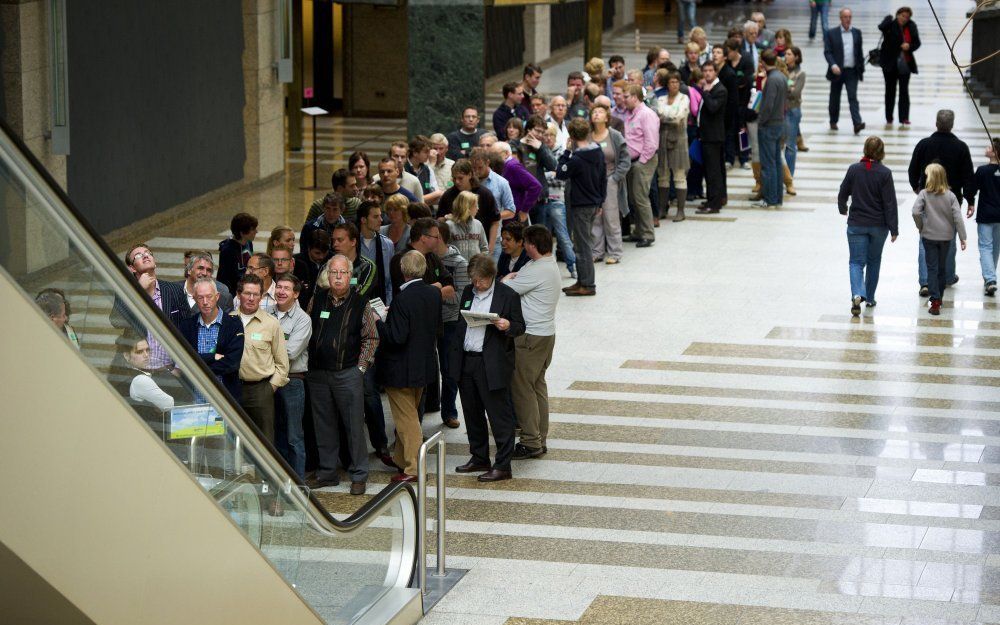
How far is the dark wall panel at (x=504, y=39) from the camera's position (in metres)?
30.8

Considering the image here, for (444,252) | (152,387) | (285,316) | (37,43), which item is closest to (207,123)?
(37,43)

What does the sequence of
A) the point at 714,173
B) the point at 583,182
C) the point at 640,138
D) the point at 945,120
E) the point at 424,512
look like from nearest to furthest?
the point at 424,512
the point at 583,182
the point at 945,120
the point at 640,138
the point at 714,173

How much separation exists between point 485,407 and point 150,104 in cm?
922

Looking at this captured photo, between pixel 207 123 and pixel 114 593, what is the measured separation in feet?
48.0

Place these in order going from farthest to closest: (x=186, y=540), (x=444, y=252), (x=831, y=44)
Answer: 1. (x=831, y=44)
2. (x=444, y=252)
3. (x=186, y=540)

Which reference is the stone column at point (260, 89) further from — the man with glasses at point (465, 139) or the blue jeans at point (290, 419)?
the blue jeans at point (290, 419)

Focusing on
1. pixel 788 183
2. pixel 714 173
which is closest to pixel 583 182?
pixel 714 173

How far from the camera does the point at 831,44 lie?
2414 centimetres

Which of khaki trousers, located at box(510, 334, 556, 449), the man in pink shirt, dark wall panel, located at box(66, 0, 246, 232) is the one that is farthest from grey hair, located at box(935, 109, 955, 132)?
dark wall panel, located at box(66, 0, 246, 232)

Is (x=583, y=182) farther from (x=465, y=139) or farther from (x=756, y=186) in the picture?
(x=756, y=186)

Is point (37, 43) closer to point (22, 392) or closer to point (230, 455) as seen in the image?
point (230, 455)

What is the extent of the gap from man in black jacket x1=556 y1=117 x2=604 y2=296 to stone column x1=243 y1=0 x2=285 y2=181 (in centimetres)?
721

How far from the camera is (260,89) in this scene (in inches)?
810

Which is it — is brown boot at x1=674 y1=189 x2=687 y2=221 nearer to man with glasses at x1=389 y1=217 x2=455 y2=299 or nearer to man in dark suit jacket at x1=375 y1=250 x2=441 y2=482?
man with glasses at x1=389 y1=217 x2=455 y2=299
